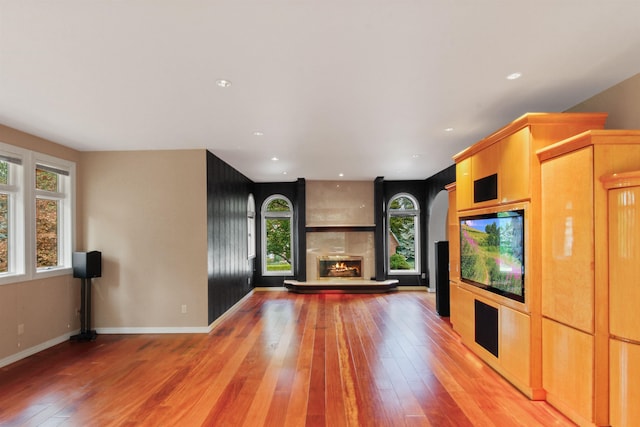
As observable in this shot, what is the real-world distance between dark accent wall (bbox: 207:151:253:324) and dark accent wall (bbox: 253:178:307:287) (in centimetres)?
99

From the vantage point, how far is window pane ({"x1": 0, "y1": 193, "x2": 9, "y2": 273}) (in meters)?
3.97

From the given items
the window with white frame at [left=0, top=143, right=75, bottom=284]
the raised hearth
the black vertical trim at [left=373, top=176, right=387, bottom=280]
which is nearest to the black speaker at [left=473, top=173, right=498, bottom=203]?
the black vertical trim at [left=373, top=176, right=387, bottom=280]

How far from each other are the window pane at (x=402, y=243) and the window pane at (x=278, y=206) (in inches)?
112

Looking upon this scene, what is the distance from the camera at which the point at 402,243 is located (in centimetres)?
880

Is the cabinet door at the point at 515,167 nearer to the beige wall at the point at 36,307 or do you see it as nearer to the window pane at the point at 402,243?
the window pane at the point at 402,243

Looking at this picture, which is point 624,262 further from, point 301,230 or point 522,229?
point 301,230

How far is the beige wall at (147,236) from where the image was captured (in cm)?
502

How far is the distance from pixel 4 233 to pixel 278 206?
5600 mm

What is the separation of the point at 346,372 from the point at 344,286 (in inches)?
181

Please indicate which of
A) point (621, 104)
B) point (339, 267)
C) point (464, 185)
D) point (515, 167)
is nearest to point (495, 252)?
point (515, 167)

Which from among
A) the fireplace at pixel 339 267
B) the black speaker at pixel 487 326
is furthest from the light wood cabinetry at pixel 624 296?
the fireplace at pixel 339 267

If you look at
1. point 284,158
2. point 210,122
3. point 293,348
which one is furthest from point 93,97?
point 293,348

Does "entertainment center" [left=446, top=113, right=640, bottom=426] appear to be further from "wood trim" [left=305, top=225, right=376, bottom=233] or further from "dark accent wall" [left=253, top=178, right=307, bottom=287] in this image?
"dark accent wall" [left=253, top=178, right=307, bottom=287]

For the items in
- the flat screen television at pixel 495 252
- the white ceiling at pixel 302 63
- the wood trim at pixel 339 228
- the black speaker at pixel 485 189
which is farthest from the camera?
the wood trim at pixel 339 228
